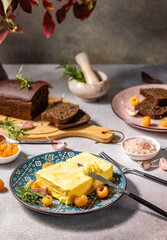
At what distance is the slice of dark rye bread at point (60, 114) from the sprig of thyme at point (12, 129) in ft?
0.52

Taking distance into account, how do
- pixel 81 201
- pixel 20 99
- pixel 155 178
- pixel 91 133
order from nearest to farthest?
pixel 81 201, pixel 155 178, pixel 91 133, pixel 20 99

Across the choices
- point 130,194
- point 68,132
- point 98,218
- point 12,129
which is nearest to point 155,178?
point 130,194

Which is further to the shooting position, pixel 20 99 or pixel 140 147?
pixel 20 99

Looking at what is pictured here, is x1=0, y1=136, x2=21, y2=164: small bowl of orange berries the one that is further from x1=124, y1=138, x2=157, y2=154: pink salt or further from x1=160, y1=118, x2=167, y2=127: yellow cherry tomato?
x1=160, y1=118, x2=167, y2=127: yellow cherry tomato

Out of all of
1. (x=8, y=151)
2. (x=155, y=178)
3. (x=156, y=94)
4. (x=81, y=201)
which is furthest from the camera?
(x=156, y=94)

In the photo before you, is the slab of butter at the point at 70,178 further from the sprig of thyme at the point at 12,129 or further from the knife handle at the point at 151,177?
the sprig of thyme at the point at 12,129

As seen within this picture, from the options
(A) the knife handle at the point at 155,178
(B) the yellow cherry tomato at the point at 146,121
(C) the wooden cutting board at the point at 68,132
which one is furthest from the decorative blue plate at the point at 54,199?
(B) the yellow cherry tomato at the point at 146,121

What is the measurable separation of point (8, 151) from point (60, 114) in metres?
0.42

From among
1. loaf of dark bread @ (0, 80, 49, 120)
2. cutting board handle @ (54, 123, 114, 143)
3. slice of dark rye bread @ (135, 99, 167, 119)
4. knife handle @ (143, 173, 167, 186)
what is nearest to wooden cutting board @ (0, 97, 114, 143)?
cutting board handle @ (54, 123, 114, 143)

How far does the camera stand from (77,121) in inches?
77.1

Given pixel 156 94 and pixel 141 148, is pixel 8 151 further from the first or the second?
pixel 156 94

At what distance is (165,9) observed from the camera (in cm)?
280

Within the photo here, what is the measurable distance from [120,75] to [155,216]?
1.63m

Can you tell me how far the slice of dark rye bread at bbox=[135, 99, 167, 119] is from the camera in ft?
6.61
